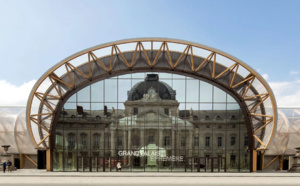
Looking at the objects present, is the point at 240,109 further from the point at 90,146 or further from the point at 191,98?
the point at 90,146

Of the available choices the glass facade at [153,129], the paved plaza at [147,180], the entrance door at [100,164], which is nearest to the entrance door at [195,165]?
the glass facade at [153,129]

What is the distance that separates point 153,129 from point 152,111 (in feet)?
6.59

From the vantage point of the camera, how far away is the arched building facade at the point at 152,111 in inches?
1532

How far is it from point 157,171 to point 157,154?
6.03 feet

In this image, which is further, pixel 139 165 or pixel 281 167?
pixel 281 167

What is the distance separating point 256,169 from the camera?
4028cm

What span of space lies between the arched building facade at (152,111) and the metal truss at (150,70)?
0.37 ft

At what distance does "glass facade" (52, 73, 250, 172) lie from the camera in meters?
38.9

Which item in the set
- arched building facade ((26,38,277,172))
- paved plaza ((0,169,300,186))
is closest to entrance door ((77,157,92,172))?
arched building facade ((26,38,277,172))

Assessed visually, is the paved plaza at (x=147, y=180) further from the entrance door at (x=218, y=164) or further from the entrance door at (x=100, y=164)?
the entrance door at (x=100, y=164)

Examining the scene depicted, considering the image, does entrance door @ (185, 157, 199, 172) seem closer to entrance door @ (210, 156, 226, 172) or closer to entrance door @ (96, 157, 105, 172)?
entrance door @ (210, 156, 226, 172)

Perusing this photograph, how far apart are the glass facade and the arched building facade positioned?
110mm

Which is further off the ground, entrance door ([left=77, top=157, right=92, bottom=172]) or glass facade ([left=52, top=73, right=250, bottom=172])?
glass facade ([left=52, top=73, right=250, bottom=172])

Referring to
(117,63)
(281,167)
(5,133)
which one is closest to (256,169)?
(281,167)
